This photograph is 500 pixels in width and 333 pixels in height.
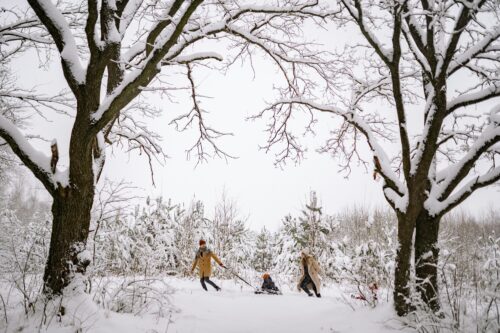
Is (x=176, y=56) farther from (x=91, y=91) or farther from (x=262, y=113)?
(x=262, y=113)

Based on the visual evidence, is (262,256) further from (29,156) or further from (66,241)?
(29,156)

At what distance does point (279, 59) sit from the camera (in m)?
5.39

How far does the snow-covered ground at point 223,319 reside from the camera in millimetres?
3309

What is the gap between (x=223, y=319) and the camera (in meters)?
4.94

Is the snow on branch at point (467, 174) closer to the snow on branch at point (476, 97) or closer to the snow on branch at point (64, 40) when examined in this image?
the snow on branch at point (476, 97)

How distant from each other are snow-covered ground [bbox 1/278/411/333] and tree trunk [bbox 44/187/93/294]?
0.31m

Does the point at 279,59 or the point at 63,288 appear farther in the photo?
the point at 279,59

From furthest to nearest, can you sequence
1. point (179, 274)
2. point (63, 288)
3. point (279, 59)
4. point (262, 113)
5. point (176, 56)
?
point (179, 274) < point (262, 113) < point (279, 59) < point (176, 56) < point (63, 288)

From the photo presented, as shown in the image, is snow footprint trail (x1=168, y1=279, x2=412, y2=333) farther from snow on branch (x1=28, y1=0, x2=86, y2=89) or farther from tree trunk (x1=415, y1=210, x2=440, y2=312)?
snow on branch (x1=28, y1=0, x2=86, y2=89)

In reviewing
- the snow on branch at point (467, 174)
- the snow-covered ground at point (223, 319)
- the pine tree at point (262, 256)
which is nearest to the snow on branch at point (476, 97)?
the snow on branch at point (467, 174)

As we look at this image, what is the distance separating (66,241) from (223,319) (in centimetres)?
289

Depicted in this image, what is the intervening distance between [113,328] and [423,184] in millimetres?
4540

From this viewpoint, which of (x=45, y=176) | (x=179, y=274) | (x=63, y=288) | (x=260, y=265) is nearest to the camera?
(x=63, y=288)

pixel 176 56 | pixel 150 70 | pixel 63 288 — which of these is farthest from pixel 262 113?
pixel 63 288
